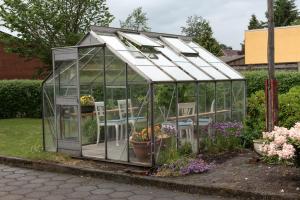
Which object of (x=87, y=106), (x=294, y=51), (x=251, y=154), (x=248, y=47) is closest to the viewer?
(x=251, y=154)

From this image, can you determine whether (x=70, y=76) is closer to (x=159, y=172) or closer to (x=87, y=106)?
(x=87, y=106)

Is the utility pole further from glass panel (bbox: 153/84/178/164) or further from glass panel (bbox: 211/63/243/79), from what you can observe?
glass panel (bbox: 211/63/243/79)

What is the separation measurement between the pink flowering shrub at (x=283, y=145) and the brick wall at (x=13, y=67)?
24.9 metres

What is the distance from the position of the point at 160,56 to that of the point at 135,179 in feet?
10.0

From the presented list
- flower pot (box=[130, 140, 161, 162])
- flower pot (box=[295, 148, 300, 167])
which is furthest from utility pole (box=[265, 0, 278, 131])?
flower pot (box=[130, 140, 161, 162])

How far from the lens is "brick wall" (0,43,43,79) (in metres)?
30.4

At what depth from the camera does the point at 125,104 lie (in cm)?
863

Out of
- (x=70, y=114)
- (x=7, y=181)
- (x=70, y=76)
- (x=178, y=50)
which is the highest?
(x=178, y=50)

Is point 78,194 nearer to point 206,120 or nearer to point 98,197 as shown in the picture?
point 98,197

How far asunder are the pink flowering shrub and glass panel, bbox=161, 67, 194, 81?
247 centimetres

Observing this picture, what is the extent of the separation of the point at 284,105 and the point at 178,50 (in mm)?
2751

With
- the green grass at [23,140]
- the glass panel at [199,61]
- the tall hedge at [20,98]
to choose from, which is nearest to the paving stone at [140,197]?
the green grass at [23,140]

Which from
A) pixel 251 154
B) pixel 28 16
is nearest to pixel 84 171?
pixel 251 154

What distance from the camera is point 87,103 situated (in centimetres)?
1013
